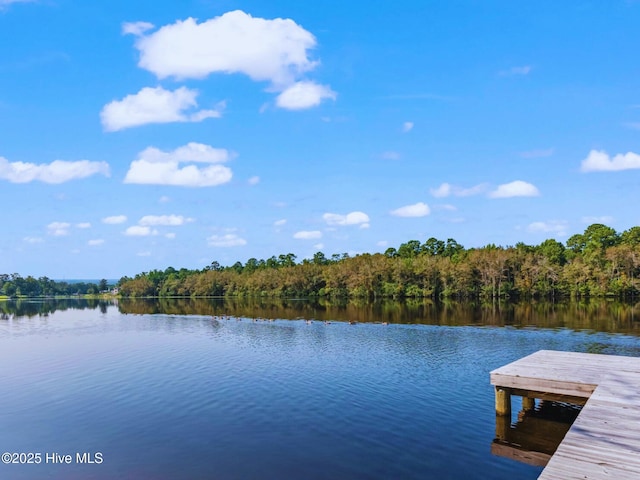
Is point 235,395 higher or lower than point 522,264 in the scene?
lower

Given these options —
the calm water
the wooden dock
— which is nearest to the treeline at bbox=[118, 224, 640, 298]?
the calm water

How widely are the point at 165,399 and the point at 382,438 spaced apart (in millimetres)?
10381

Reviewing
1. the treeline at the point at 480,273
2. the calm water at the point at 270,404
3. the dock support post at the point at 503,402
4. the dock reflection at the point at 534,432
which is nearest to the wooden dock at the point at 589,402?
the dock support post at the point at 503,402

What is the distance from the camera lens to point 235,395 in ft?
68.6

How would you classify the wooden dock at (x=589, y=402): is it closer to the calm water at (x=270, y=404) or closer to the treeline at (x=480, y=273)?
the calm water at (x=270, y=404)

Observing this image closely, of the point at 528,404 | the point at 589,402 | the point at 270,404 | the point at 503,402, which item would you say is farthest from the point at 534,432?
the point at 270,404

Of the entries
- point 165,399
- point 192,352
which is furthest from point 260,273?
point 165,399

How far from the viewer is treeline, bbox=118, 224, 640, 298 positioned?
9312cm

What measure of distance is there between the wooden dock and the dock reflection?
0.55 m

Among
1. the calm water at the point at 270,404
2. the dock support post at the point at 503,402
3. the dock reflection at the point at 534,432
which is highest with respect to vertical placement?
the dock support post at the point at 503,402

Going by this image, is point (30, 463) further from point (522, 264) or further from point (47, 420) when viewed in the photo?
point (522, 264)

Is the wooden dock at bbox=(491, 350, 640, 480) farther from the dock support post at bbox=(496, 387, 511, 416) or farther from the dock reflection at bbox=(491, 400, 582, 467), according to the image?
the dock reflection at bbox=(491, 400, 582, 467)

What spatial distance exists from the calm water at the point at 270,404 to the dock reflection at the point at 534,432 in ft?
1.29

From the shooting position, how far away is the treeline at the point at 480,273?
93125mm
